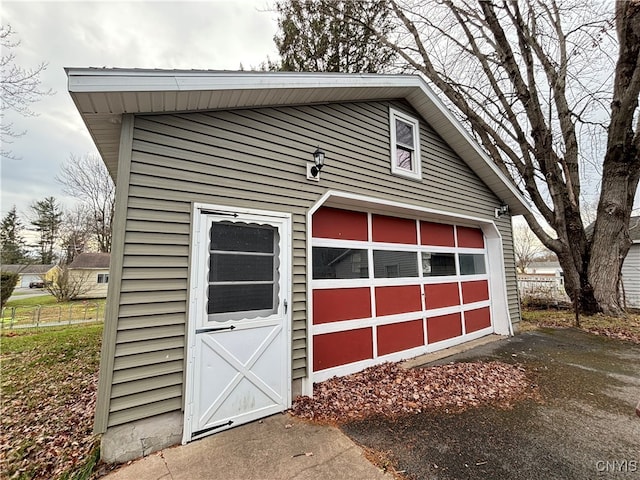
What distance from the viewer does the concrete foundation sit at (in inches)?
94.2

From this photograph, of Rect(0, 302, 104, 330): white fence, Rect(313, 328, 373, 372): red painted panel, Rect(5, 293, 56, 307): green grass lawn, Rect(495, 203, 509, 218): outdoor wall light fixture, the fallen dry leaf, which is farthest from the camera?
Rect(5, 293, 56, 307): green grass lawn

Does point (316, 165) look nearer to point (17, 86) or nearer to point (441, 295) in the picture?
point (441, 295)

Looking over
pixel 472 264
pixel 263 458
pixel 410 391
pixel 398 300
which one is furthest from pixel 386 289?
pixel 263 458

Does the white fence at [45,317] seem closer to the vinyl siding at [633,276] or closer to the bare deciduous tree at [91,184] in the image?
the bare deciduous tree at [91,184]

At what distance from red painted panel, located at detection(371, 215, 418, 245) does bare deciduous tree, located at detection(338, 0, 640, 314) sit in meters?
5.27

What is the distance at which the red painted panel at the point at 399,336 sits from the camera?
15.5 ft

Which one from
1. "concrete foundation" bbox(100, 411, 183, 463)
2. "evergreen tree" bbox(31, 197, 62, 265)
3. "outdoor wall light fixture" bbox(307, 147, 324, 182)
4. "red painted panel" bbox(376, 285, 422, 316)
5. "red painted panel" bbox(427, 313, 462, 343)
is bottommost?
"concrete foundation" bbox(100, 411, 183, 463)

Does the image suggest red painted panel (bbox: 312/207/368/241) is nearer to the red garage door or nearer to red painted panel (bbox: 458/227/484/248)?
the red garage door

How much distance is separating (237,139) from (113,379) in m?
2.74

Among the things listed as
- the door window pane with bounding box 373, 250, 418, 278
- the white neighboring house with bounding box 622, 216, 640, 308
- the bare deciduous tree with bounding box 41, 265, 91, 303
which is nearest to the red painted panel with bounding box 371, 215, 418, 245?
the door window pane with bounding box 373, 250, 418, 278

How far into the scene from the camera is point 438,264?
5.84m

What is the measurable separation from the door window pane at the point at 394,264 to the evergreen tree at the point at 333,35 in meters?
7.54

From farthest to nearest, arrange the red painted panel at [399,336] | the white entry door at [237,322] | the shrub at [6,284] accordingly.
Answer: the shrub at [6,284] → the red painted panel at [399,336] → the white entry door at [237,322]

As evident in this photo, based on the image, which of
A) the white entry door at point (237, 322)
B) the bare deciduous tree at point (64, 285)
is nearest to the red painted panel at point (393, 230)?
the white entry door at point (237, 322)
